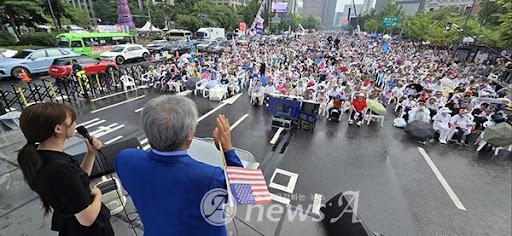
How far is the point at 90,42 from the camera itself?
18609mm

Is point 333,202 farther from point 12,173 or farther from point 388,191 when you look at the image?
point 12,173

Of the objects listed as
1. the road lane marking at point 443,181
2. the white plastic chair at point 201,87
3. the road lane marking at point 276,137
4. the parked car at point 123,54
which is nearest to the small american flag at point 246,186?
the road lane marking at point 443,181

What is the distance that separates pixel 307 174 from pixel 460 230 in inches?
112

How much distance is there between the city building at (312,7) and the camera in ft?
474

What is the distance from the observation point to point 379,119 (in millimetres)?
9266

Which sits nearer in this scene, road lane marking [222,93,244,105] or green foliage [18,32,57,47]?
road lane marking [222,93,244,105]

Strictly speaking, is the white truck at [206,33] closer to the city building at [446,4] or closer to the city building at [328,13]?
the city building at [446,4]

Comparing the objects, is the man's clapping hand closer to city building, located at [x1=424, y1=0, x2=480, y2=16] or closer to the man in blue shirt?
the man in blue shirt

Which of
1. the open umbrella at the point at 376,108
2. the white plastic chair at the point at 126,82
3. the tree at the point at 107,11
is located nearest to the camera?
the open umbrella at the point at 376,108

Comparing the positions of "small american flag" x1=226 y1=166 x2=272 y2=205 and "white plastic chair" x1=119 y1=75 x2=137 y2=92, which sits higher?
"small american flag" x1=226 y1=166 x2=272 y2=205

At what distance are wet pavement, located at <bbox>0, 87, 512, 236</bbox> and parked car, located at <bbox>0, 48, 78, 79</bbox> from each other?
24.5ft

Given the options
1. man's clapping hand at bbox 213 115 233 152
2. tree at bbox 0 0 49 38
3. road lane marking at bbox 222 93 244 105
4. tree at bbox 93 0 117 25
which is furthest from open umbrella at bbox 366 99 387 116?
tree at bbox 93 0 117 25

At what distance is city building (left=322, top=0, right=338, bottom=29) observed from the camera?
145 metres

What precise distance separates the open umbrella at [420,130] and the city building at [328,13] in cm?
15049
